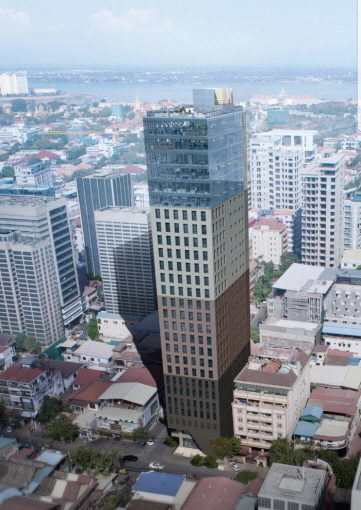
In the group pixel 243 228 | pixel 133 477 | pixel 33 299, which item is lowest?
pixel 133 477

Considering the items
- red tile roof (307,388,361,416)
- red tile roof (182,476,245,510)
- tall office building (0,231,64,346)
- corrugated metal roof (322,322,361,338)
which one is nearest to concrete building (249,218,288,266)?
corrugated metal roof (322,322,361,338)

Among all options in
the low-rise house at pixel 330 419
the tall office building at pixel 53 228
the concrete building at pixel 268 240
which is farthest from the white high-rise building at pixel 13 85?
the low-rise house at pixel 330 419

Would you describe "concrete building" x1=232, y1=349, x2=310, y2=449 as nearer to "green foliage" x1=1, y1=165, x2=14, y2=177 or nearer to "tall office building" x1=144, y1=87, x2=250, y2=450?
"tall office building" x1=144, y1=87, x2=250, y2=450

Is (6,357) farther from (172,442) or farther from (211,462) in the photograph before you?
(211,462)

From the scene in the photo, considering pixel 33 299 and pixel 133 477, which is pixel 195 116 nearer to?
pixel 133 477

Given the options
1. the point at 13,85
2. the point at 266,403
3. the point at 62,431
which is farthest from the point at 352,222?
the point at 13,85

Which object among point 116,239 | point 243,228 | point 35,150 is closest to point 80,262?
point 116,239
